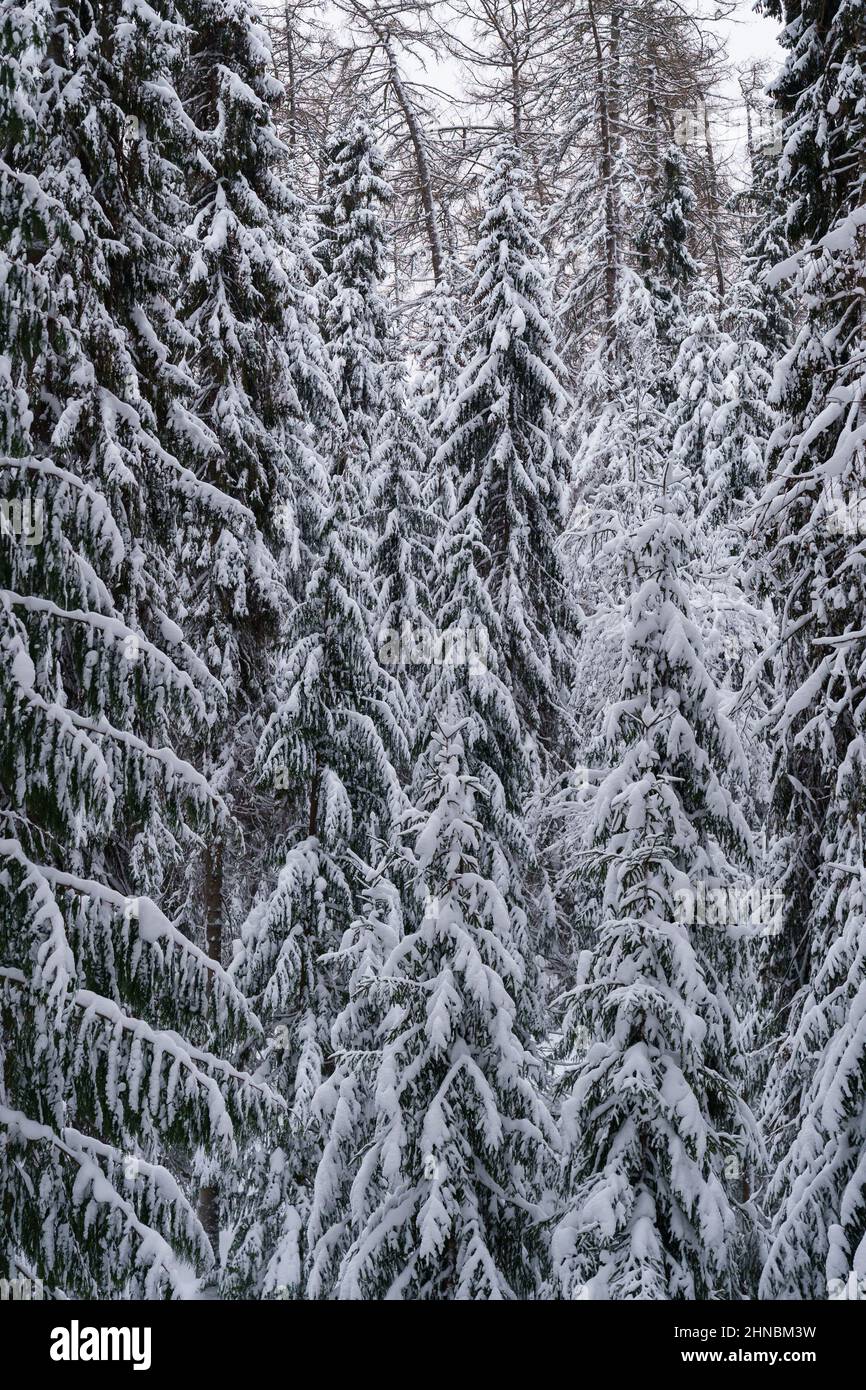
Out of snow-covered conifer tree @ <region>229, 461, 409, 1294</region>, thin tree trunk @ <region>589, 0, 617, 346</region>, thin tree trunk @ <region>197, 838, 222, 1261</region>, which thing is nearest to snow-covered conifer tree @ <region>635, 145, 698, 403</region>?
thin tree trunk @ <region>589, 0, 617, 346</region>

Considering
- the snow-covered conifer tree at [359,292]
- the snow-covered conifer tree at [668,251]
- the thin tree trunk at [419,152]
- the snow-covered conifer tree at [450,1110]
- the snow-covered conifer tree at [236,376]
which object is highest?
the thin tree trunk at [419,152]

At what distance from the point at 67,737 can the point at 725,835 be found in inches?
201

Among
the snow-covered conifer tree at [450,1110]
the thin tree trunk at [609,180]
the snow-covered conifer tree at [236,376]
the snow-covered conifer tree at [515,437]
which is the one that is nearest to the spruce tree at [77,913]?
the snow-covered conifer tree at [450,1110]

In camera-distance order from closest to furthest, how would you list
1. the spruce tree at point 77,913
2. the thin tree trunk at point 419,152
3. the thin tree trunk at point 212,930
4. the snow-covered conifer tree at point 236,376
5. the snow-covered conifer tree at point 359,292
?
the spruce tree at point 77,913
the snow-covered conifer tree at point 236,376
the thin tree trunk at point 212,930
the snow-covered conifer tree at point 359,292
the thin tree trunk at point 419,152

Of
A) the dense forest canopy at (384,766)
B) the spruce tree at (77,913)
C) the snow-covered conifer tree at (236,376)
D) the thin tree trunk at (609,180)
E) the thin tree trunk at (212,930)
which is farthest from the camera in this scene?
the thin tree trunk at (609,180)

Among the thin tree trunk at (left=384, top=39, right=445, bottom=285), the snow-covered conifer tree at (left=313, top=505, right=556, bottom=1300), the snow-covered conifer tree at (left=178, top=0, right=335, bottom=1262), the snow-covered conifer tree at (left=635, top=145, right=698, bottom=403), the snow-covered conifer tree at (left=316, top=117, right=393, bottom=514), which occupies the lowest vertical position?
the snow-covered conifer tree at (left=313, top=505, right=556, bottom=1300)

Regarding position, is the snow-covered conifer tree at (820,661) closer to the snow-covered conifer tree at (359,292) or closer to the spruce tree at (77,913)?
the spruce tree at (77,913)

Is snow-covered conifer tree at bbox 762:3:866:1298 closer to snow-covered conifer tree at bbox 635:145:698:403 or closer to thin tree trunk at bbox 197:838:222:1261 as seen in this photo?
thin tree trunk at bbox 197:838:222:1261

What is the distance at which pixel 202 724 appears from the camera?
7.85 meters

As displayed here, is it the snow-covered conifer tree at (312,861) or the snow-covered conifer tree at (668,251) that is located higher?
the snow-covered conifer tree at (668,251)

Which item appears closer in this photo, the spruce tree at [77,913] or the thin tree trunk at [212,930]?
the spruce tree at [77,913]

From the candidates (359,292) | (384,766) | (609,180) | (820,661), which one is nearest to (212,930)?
(384,766)
